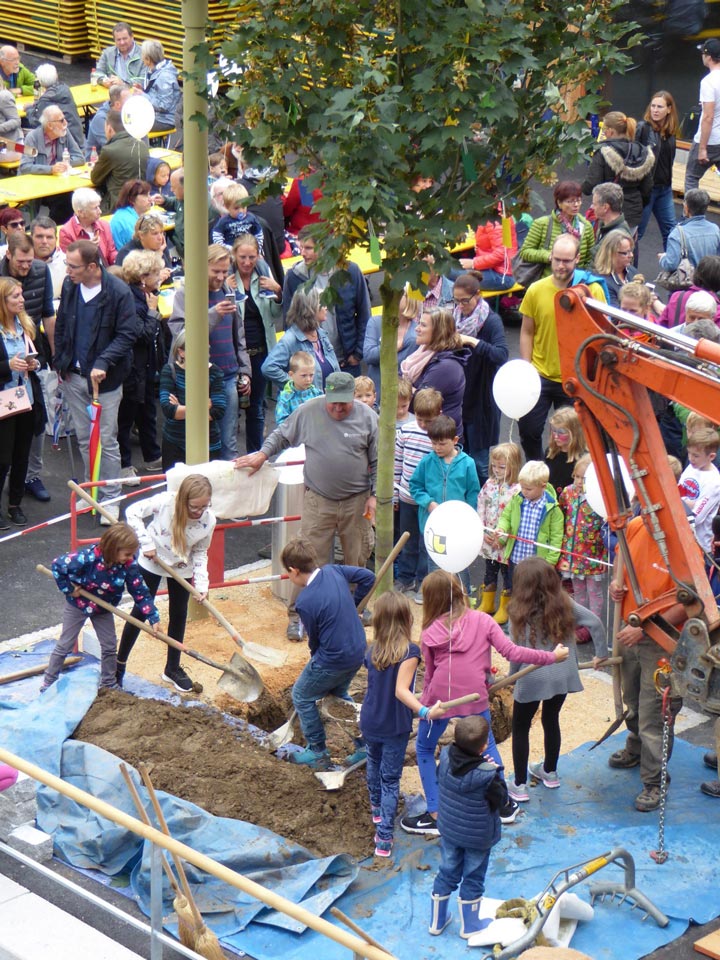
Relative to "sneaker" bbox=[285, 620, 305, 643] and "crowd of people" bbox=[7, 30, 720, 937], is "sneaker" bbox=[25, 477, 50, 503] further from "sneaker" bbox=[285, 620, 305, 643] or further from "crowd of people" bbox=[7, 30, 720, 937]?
"sneaker" bbox=[285, 620, 305, 643]

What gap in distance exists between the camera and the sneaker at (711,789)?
8.48m

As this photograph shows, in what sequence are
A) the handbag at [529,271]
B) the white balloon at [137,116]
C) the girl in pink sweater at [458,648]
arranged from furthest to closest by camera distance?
the white balloon at [137,116], the handbag at [529,271], the girl in pink sweater at [458,648]

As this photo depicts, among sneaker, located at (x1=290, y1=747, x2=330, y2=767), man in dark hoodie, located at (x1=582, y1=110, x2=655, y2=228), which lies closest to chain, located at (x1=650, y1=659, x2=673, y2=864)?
sneaker, located at (x1=290, y1=747, x2=330, y2=767)

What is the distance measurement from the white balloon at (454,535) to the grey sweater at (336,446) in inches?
43.6

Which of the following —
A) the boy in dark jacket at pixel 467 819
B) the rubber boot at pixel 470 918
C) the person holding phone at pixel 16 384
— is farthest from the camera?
the person holding phone at pixel 16 384

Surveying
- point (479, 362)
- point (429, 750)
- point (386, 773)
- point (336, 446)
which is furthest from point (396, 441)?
point (386, 773)

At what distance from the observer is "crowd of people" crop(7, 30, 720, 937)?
778 cm

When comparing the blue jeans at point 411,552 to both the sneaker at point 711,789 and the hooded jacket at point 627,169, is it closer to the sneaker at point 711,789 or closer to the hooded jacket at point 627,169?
the sneaker at point 711,789

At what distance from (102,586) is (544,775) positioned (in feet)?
9.20

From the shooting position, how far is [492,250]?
14227mm

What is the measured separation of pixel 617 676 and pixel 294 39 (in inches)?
157

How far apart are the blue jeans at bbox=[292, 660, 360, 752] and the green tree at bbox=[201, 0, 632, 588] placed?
84.6 inches

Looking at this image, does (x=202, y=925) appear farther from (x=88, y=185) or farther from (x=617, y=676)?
(x=88, y=185)

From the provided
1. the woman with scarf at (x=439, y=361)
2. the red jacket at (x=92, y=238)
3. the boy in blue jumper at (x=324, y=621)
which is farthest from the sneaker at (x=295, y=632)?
the red jacket at (x=92, y=238)
